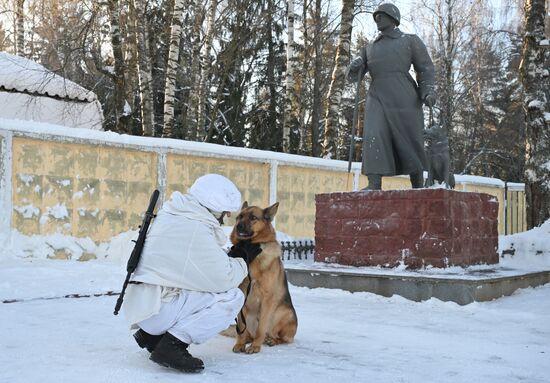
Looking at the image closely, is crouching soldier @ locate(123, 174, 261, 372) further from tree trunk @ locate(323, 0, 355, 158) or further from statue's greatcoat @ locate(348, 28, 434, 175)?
tree trunk @ locate(323, 0, 355, 158)

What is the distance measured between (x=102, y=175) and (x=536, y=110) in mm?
7929

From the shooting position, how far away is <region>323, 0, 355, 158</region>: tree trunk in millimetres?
15133

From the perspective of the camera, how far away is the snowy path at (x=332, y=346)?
3.63 meters

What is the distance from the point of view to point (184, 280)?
11.6 feet

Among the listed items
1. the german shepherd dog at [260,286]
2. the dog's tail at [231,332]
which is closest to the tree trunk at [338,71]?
the dog's tail at [231,332]

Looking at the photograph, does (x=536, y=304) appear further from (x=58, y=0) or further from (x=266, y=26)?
(x=58, y=0)

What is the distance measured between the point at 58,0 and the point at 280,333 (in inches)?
834

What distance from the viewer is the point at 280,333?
450cm

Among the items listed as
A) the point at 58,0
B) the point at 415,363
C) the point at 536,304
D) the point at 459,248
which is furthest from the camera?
the point at 58,0

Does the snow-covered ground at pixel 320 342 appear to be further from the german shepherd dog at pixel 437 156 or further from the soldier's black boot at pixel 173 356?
the german shepherd dog at pixel 437 156

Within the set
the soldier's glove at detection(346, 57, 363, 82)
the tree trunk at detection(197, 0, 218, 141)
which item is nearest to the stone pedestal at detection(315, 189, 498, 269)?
the soldier's glove at detection(346, 57, 363, 82)

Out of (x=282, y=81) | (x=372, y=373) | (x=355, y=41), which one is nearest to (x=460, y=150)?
(x=355, y=41)

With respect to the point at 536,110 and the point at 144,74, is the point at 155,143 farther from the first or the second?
the point at 144,74

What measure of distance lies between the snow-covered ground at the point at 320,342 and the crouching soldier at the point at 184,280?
0.61 feet
